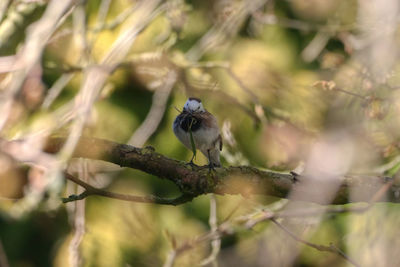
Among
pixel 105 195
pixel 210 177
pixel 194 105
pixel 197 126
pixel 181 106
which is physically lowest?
pixel 105 195

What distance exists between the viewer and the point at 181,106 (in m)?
3.78

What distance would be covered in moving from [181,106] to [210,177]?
5.57 ft

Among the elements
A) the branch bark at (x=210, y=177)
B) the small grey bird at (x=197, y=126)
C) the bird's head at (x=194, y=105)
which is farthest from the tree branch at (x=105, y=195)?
the bird's head at (x=194, y=105)

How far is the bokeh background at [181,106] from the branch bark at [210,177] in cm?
7

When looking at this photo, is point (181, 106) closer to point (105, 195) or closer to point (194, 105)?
point (194, 105)

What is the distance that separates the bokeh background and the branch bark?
66mm

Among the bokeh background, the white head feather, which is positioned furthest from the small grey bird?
the bokeh background

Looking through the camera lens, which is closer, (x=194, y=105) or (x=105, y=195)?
(x=105, y=195)

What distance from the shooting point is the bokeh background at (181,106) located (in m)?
1.89

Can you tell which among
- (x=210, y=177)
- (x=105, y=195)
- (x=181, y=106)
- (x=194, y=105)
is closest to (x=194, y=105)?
(x=194, y=105)

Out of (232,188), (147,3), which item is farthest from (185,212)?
(147,3)

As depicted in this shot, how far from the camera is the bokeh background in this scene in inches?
74.3

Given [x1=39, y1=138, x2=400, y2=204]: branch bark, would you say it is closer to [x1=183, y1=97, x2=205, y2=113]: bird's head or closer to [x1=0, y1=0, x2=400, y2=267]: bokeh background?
[x1=0, y1=0, x2=400, y2=267]: bokeh background

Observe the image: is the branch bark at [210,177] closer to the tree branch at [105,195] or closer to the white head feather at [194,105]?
the tree branch at [105,195]
